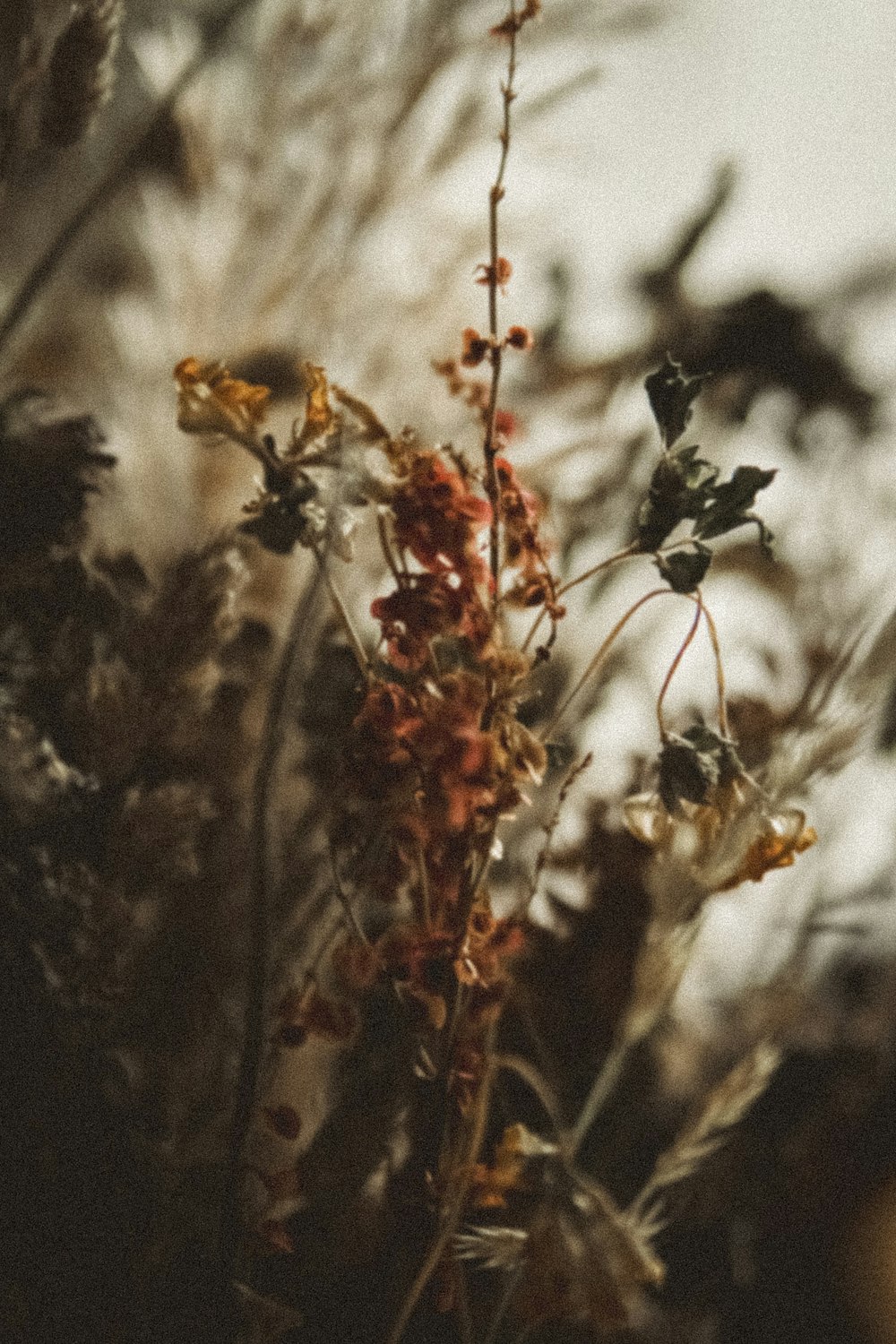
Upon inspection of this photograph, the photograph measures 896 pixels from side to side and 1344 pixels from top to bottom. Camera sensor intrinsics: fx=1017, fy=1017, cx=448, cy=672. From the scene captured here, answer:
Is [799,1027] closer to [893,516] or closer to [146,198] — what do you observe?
[893,516]

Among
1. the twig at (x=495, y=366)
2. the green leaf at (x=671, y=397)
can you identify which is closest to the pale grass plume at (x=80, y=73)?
the twig at (x=495, y=366)

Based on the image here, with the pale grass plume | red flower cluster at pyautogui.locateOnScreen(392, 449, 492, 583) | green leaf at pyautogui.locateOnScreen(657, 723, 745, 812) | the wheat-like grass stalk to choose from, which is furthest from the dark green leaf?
the pale grass plume

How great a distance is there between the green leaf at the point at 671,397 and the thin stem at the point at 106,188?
1.23 feet

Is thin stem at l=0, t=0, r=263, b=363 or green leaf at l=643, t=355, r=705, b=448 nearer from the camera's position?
green leaf at l=643, t=355, r=705, b=448

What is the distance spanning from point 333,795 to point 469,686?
93 millimetres

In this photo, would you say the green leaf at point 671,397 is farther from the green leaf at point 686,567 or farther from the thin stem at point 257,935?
the thin stem at point 257,935

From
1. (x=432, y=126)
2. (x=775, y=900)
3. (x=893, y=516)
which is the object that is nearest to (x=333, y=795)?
(x=432, y=126)

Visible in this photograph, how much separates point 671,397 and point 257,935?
255mm

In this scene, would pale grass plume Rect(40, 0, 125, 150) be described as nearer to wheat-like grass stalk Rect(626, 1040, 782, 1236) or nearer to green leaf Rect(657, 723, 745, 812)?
green leaf Rect(657, 723, 745, 812)

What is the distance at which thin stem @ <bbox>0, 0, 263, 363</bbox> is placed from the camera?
22.5 inches

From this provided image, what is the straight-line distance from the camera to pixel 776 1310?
902mm

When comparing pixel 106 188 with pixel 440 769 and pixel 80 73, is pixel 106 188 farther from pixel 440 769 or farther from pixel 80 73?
pixel 440 769

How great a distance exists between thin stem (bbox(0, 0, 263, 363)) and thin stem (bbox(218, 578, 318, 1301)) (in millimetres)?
310

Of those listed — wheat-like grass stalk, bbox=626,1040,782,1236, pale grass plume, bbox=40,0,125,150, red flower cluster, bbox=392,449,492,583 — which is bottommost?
wheat-like grass stalk, bbox=626,1040,782,1236
